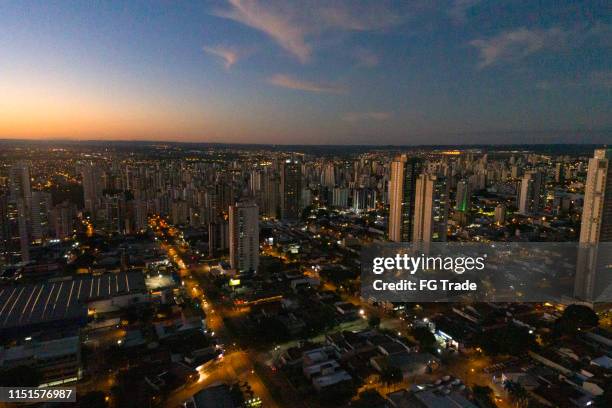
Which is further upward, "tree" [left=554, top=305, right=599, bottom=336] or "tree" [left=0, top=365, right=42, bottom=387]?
"tree" [left=554, top=305, right=599, bottom=336]

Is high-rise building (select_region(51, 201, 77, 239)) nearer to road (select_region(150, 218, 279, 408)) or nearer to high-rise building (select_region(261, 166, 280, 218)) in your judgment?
road (select_region(150, 218, 279, 408))

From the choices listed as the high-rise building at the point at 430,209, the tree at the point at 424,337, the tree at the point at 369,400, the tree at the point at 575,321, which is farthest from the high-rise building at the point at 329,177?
the tree at the point at 369,400

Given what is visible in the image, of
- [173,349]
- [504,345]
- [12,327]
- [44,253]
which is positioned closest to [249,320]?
[173,349]

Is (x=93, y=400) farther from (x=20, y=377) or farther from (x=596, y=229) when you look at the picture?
(x=596, y=229)

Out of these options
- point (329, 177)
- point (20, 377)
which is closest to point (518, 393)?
point (20, 377)

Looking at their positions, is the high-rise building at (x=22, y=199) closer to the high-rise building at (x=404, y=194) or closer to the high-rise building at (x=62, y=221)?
the high-rise building at (x=62, y=221)

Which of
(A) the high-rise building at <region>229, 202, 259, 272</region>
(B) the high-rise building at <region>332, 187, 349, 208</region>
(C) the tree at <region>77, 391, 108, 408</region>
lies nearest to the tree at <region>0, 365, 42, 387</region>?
(C) the tree at <region>77, 391, 108, 408</region>

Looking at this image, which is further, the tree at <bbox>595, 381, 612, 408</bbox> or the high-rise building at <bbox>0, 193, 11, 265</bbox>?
the high-rise building at <bbox>0, 193, 11, 265</bbox>
